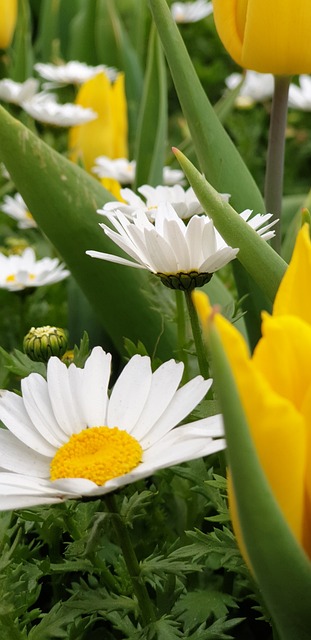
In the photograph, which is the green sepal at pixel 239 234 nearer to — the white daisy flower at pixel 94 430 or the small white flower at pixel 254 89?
the white daisy flower at pixel 94 430

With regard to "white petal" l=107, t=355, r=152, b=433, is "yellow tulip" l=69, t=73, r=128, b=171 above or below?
above

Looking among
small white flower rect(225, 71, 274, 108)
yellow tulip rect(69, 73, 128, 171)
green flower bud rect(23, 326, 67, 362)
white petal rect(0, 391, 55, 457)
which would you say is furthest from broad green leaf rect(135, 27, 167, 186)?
small white flower rect(225, 71, 274, 108)

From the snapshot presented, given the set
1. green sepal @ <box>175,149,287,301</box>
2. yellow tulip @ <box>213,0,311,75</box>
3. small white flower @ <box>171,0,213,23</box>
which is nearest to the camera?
green sepal @ <box>175,149,287,301</box>

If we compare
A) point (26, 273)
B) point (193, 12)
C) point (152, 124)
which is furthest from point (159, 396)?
point (193, 12)

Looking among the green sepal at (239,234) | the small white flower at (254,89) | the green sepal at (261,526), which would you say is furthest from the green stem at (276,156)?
the small white flower at (254,89)

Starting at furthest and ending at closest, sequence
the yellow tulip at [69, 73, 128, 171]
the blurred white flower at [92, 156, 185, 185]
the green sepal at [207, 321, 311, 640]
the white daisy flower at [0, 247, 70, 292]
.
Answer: the yellow tulip at [69, 73, 128, 171] → the blurred white flower at [92, 156, 185, 185] → the white daisy flower at [0, 247, 70, 292] → the green sepal at [207, 321, 311, 640]

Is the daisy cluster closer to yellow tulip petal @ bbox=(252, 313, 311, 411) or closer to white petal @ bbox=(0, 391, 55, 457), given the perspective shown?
white petal @ bbox=(0, 391, 55, 457)

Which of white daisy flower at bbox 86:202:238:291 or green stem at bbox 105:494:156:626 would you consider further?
white daisy flower at bbox 86:202:238:291

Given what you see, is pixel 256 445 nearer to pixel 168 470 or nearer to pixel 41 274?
pixel 168 470

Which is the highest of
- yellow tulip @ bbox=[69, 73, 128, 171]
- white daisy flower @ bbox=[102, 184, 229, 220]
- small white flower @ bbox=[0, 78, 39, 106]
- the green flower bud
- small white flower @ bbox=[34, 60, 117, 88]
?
small white flower @ bbox=[34, 60, 117, 88]
